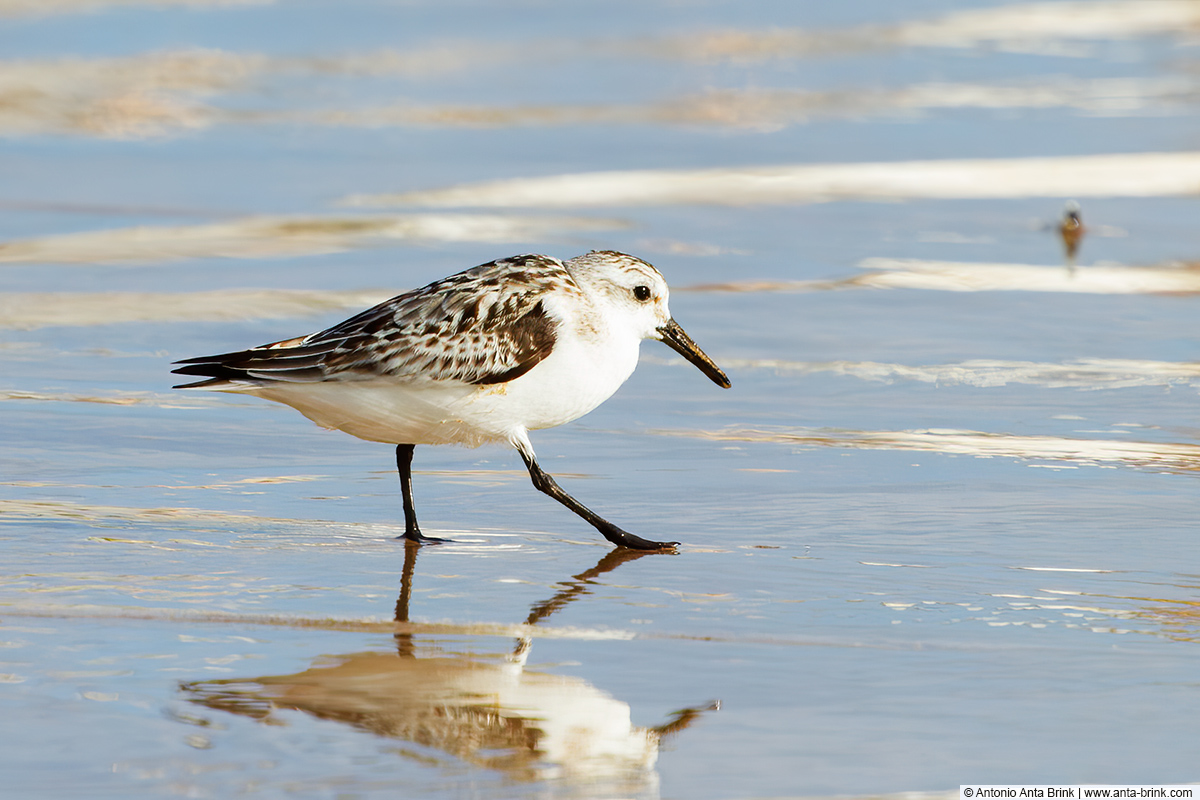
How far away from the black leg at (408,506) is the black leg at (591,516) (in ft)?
1.35

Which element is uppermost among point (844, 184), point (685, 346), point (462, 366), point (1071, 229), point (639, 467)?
point (844, 184)

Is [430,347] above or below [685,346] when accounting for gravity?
below

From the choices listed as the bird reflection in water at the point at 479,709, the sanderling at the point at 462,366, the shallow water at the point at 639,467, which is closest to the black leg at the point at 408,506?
the sanderling at the point at 462,366

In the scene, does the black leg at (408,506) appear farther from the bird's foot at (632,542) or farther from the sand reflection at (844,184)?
the sand reflection at (844,184)

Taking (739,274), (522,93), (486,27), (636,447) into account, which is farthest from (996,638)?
(486,27)

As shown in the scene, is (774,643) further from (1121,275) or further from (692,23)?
(692,23)

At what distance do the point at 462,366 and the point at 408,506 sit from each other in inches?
22.2

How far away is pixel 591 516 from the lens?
21.6 ft

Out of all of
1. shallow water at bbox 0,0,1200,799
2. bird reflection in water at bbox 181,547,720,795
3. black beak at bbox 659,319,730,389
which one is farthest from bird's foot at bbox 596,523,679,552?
bird reflection in water at bbox 181,547,720,795

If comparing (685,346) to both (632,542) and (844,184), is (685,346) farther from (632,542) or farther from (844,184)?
(844,184)

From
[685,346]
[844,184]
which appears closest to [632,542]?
[685,346]

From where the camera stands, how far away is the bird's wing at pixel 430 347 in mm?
6516

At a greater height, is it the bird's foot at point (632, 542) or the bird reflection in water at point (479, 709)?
the bird's foot at point (632, 542)

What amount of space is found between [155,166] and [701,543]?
31.1ft
